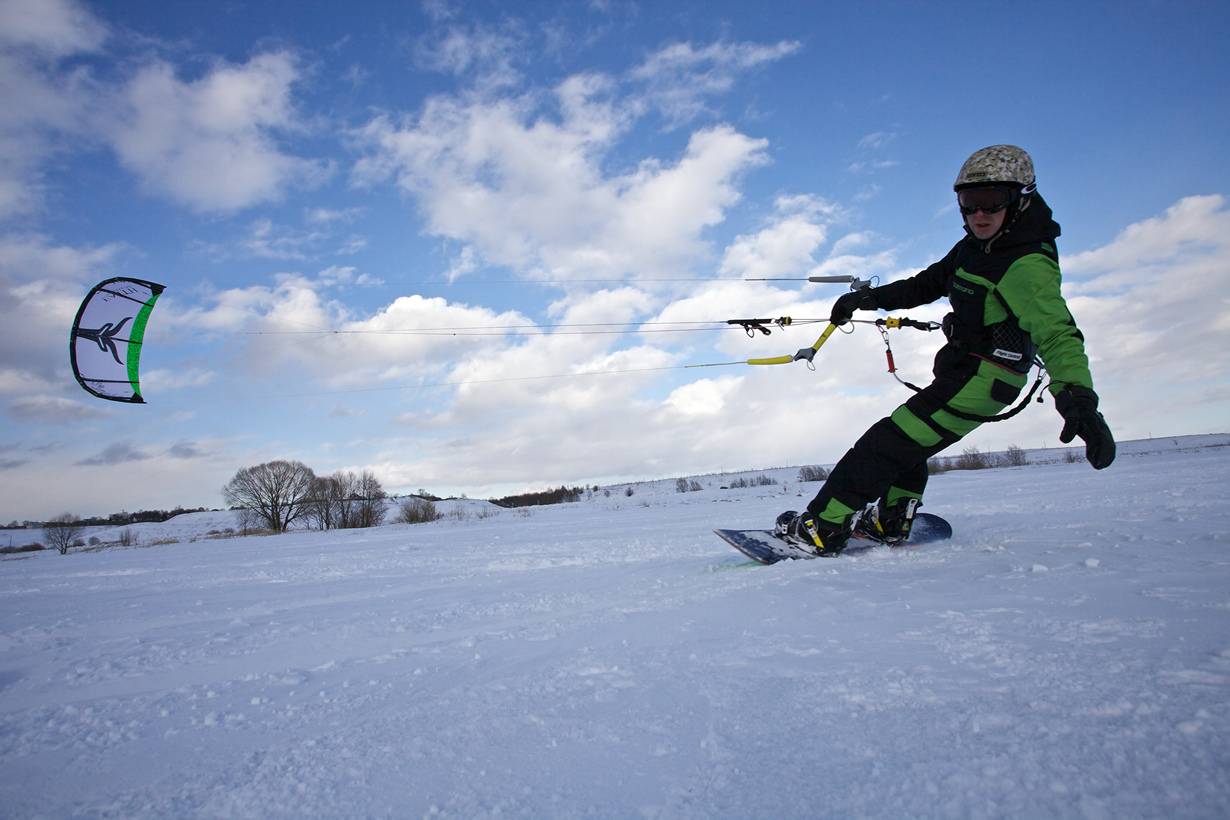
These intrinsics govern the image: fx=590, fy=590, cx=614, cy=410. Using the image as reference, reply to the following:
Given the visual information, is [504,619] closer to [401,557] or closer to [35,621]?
[35,621]

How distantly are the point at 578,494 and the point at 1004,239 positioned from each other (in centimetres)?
5008

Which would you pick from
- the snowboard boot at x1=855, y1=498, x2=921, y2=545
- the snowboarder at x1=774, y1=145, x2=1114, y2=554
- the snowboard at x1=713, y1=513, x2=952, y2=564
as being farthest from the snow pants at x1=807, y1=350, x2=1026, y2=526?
the snowboard at x1=713, y1=513, x2=952, y2=564

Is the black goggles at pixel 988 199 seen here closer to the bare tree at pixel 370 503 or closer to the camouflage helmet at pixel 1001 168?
the camouflage helmet at pixel 1001 168

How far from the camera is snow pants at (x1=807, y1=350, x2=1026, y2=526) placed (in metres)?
2.99

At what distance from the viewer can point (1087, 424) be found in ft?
7.49

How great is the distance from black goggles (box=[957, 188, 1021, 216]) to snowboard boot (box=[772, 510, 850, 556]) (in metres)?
1.78

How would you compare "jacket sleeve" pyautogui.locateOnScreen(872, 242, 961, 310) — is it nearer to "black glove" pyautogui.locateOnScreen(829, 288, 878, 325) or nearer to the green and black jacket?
"black glove" pyautogui.locateOnScreen(829, 288, 878, 325)

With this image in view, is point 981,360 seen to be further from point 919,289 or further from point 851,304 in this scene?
point 851,304

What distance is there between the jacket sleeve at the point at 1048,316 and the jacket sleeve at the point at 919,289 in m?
0.82

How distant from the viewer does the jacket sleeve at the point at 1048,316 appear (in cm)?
241

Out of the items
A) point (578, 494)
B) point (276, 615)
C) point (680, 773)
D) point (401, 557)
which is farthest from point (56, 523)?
point (680, 773)

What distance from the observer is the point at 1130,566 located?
223 centimetres

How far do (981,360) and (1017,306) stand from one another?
384 millimetres

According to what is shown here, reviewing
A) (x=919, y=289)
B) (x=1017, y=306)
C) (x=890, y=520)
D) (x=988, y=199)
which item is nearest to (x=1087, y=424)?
(x=1017, y=306)
